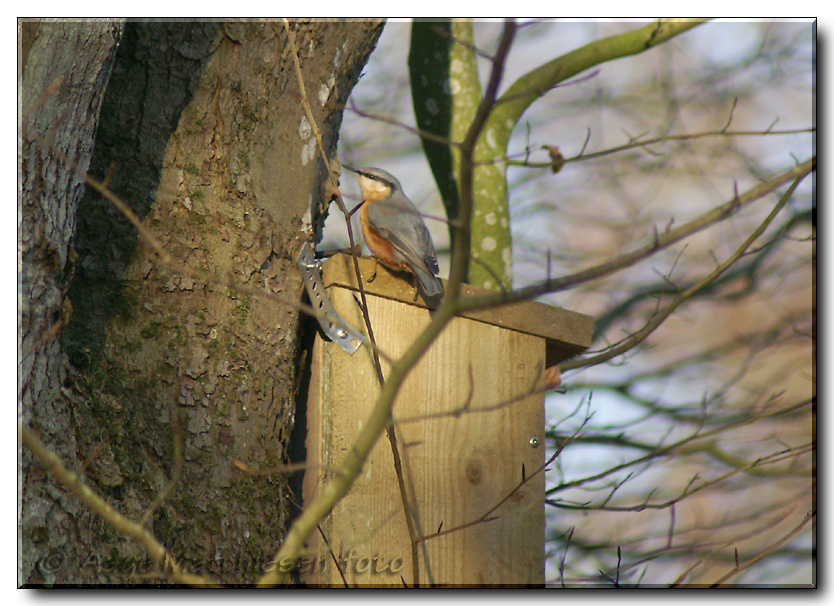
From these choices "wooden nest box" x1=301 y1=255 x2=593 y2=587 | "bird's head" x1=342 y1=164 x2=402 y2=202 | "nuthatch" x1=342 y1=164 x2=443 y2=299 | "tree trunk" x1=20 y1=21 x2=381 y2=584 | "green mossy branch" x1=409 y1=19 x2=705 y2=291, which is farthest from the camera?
"green mossy branch" x1=409 y1=19 x2=705 y2=291

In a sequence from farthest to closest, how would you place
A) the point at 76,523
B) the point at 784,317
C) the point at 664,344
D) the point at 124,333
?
the point at 664,344 → the point at 784,317 → the point at 124,333 → the point at 76,523

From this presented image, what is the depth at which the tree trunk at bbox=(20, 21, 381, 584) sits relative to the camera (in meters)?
1.77

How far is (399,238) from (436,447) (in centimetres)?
56

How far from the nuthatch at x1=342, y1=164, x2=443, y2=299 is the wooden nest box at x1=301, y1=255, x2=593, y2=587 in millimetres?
56

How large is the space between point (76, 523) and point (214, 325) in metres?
0.55

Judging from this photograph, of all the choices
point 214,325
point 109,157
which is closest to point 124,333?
point 214,325

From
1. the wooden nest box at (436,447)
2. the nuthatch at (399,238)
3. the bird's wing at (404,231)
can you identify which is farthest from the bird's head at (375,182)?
the wooden nest box at (436,447)

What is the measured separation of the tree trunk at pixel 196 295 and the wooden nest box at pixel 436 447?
0.38 ft

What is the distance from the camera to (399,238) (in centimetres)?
225

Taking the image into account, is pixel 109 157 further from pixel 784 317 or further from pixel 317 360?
pixel 784 317

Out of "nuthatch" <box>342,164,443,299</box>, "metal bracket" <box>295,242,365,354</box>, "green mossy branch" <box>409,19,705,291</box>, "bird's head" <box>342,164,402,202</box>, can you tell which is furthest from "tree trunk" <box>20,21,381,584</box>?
"green mossy branch" <box>409,19,705,291</box>

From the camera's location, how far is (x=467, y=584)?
201 centimetres

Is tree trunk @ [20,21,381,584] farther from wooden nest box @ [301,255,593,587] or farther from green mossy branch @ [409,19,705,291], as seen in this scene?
green mossy branch @ [409,19,705,291]
